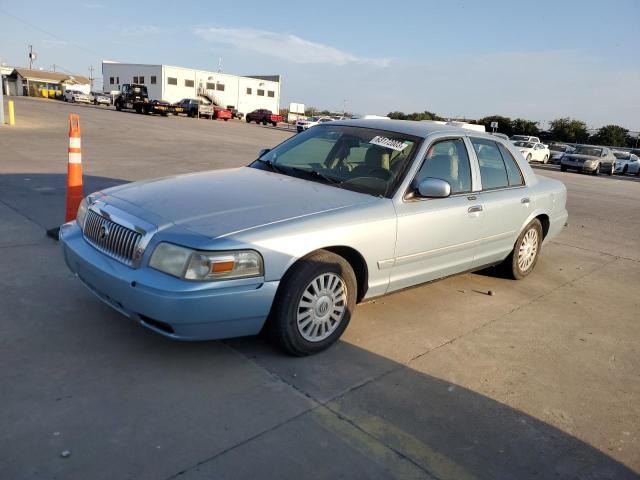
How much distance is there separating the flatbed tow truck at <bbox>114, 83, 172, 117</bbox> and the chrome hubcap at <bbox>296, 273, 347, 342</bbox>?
138 feet

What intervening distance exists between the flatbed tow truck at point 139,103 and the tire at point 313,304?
42.0m

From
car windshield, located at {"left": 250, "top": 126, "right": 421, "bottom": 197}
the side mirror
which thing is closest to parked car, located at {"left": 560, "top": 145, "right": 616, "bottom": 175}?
car windshield, located at {"left": 250, "top": 126, "right": 421, "bottom": 197}

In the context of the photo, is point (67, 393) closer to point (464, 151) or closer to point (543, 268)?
point (464, 151)

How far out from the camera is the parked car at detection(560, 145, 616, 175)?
26.2 m

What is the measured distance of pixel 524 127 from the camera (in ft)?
192

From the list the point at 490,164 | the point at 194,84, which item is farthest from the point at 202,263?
the point at 194,84

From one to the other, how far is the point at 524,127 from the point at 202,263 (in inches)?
2421

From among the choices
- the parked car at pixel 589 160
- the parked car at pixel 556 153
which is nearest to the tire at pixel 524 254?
the parked car at pixel 589 160

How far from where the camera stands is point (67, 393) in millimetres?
2857

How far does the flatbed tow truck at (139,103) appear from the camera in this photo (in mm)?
42219

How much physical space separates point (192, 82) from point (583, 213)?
2339 inches

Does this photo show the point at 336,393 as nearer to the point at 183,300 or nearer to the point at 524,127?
the point at 183,300

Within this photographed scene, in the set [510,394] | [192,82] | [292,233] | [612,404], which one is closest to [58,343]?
[292,233]

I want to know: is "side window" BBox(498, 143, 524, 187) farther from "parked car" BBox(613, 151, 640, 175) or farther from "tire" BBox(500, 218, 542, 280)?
"parked car" BBox(613, 151, 640, 175)
